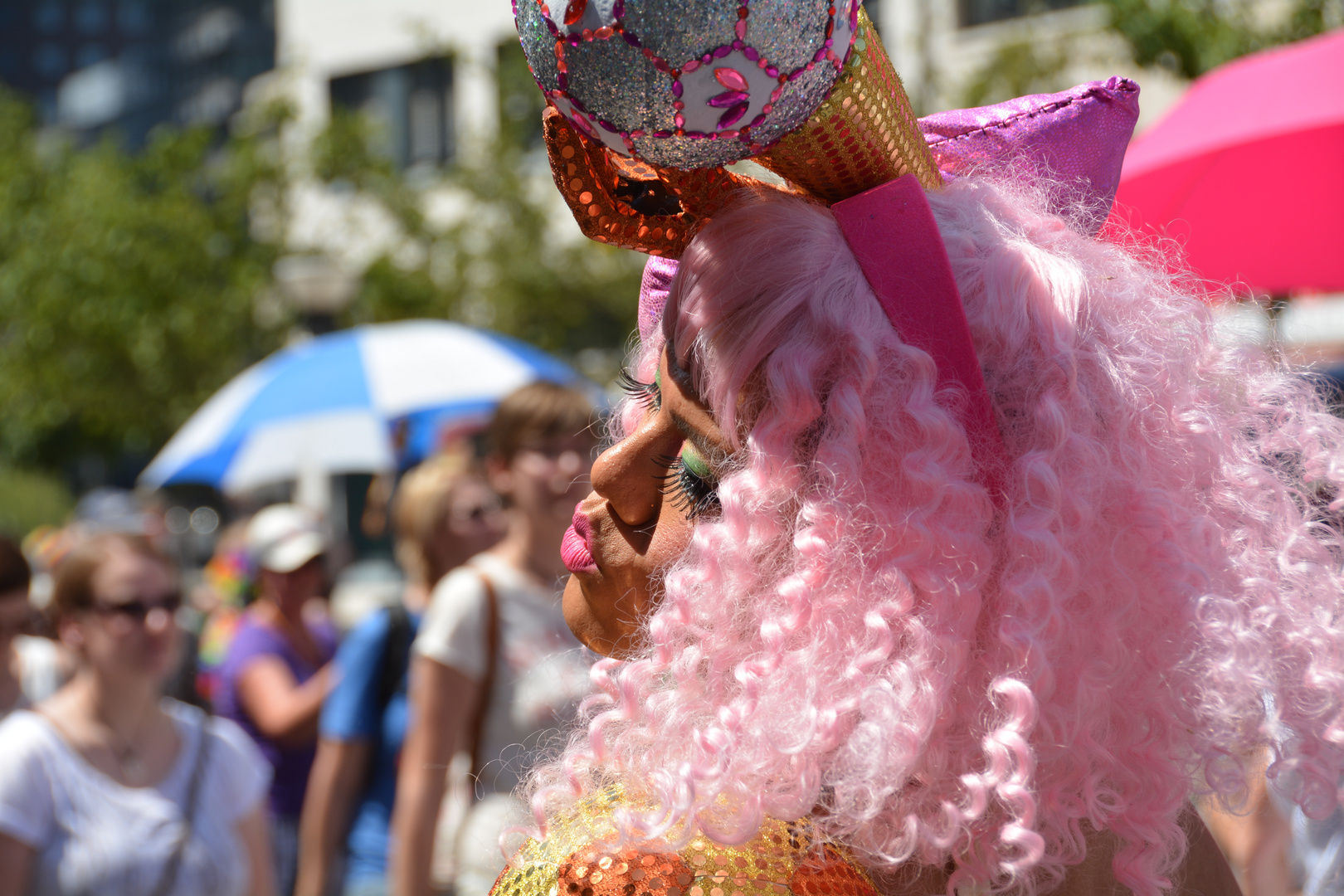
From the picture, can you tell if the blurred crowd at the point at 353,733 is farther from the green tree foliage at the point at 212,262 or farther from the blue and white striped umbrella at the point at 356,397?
the green tree foliage at the point at 212,262

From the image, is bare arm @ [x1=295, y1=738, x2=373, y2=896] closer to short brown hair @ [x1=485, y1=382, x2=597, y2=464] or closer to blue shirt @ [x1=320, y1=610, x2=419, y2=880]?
blue shirt @ [x1=320, y1=610, x2=419, y2=880]

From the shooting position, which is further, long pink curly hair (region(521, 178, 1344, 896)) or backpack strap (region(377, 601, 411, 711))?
backpack strap (region(377, 601, 411, 711))

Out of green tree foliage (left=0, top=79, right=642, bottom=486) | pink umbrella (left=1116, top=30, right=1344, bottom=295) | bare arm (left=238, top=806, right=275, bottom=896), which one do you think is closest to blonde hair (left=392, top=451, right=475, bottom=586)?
bare arm (left=238, top=806, right=275, bottom=896)

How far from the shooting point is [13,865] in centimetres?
287

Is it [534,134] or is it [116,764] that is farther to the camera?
[534,134]

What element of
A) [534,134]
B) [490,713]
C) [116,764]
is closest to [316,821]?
[116,764]

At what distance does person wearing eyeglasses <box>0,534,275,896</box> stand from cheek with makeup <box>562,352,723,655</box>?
2.26m

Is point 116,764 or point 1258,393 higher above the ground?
point 1258,393

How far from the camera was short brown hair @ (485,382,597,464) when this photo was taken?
3.32 meters

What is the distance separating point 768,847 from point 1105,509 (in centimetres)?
47

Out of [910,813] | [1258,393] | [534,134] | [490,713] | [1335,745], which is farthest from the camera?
[534,134]

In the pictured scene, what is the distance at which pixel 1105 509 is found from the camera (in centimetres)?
118

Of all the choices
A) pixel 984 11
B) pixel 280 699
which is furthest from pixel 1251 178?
pixel 984 11

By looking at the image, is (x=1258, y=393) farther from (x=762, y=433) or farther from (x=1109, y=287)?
(x=762, y=433)
